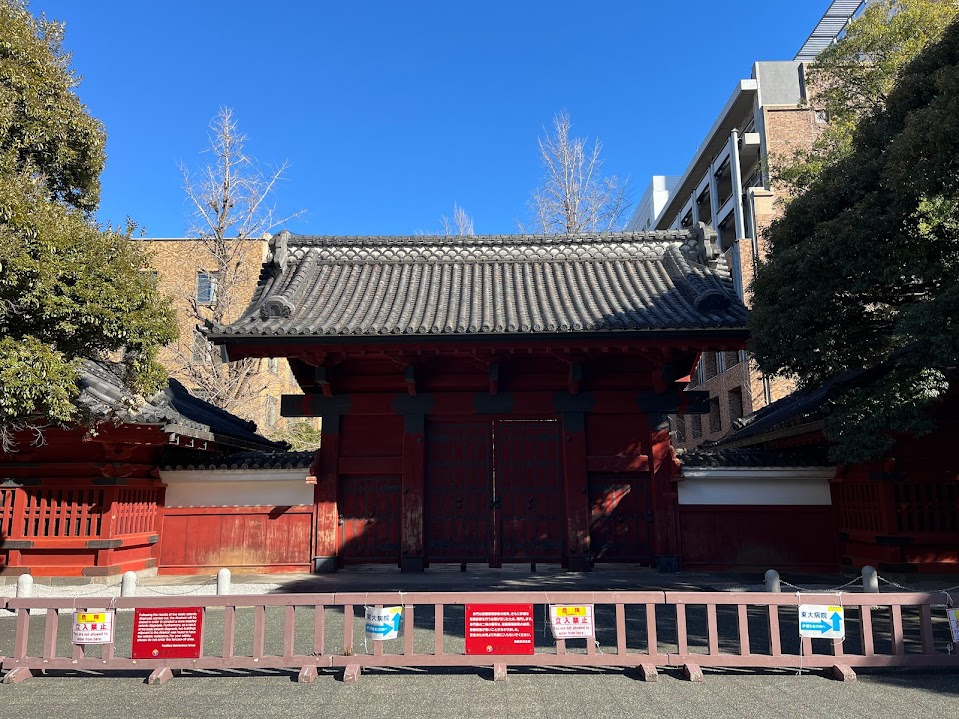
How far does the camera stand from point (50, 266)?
20.7 ft

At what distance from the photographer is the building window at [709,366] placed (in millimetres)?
32281

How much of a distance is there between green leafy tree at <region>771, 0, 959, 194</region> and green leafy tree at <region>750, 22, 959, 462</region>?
239 inches

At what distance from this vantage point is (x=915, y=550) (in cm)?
974

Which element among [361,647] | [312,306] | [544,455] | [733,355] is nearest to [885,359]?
[544,455]

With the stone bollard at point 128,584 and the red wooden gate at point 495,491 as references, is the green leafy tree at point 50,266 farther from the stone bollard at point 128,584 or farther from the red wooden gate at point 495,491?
the red wooden gate at point 495,491

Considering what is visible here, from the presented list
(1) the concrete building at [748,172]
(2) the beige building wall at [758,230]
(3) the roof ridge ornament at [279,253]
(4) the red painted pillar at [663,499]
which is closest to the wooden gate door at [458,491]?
(4) the red painted pillar at [663,499]

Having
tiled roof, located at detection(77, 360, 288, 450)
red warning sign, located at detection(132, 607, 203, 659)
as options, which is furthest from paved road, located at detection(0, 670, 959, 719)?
tiled roof, located at detection(77, 360, 288, 450)

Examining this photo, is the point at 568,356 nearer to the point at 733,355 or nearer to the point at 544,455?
the point at 544,455

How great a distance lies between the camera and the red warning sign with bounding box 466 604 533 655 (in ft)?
18.4

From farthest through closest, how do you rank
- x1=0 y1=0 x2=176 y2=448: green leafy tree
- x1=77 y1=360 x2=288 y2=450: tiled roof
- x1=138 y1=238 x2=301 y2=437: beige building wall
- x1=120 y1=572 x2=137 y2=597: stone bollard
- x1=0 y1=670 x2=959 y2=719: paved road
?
x1=138 y1=238 x2=301 y2=437: beige building wall → x1=77 y1=360 x2=288 y2=450: tiled roof → x1=120 y1=572 x2=137 y2=597: stone bollard → x1=0 y1=0 x2=176 y2=448: green leafy tree → x1=0 y1=670 x2=959 y2=719: paved road

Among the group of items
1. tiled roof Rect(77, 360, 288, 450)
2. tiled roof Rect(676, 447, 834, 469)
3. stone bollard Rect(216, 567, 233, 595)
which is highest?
tiled roof Rect(77, 360, 288, 450)

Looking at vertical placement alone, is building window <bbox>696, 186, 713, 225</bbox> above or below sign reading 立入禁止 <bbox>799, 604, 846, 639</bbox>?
above

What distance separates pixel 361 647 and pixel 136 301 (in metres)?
4.64

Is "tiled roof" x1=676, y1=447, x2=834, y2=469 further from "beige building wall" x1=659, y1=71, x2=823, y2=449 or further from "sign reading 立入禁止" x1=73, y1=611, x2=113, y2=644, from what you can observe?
"beige building wall" x1=659, y1=71, x2=823, y2=449
